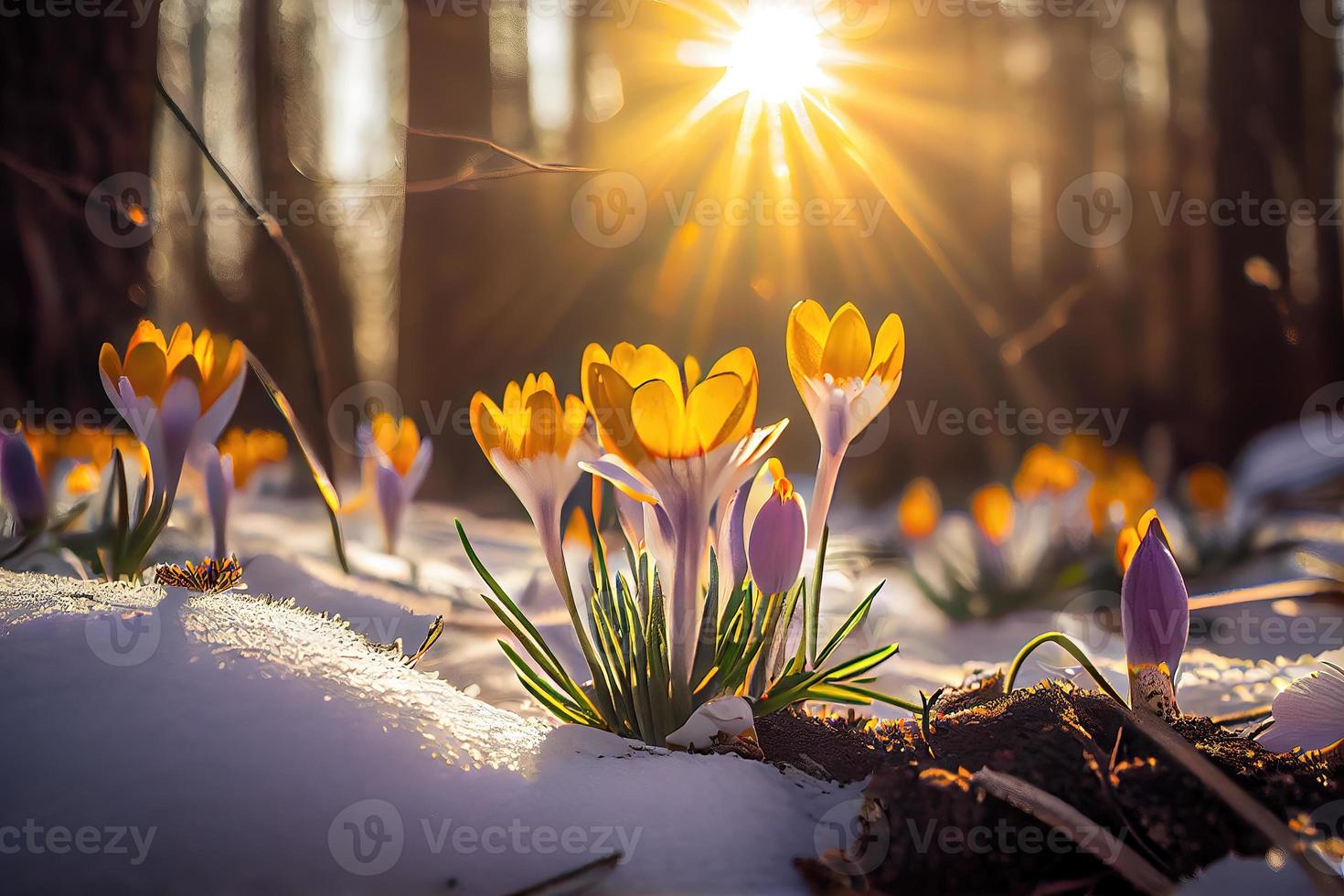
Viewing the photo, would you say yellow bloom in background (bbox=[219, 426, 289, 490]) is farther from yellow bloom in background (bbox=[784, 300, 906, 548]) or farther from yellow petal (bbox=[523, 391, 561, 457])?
yellow bloom in background (bbox=[784, 300, 906, 548])

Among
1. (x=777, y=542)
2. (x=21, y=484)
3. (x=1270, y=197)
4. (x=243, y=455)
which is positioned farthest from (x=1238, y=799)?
(x=1270, y=197)

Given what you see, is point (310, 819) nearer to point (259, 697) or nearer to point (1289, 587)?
point (259, 697)

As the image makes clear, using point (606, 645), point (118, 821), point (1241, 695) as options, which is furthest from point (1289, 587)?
point (118, 821)

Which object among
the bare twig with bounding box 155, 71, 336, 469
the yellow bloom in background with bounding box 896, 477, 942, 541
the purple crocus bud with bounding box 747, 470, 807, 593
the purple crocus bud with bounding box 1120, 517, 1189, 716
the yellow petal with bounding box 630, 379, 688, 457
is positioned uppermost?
the bare twig with bounding box 155, 71, 336, 469

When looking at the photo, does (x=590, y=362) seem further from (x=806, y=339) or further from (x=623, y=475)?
(x=806, y=339)

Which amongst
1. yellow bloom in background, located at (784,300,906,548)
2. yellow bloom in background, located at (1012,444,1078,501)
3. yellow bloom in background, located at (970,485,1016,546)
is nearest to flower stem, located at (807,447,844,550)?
yellow bloom in background, located at (784,300,906,548)
